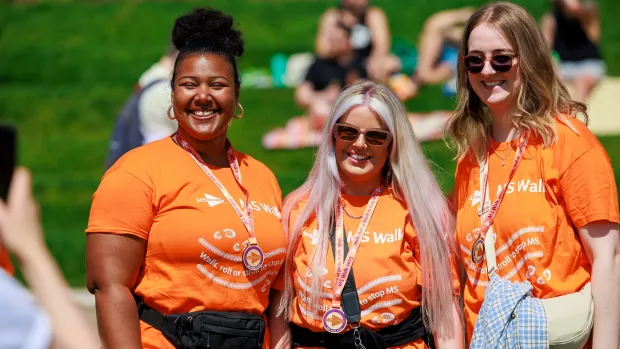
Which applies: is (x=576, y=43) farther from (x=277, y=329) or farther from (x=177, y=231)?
(x=177, y=231)

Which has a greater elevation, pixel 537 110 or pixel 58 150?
pixel 537 110

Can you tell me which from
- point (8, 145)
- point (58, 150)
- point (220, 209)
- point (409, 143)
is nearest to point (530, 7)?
point (58, 150)

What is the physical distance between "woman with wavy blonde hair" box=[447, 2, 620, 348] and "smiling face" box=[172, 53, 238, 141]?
1038 mm

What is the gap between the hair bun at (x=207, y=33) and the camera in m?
3.90

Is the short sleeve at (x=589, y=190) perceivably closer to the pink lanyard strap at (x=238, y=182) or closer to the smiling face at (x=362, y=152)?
the smiling face at (x=362, y=152)

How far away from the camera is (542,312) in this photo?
11.5ft

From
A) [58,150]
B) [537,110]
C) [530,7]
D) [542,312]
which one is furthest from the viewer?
[530,7]

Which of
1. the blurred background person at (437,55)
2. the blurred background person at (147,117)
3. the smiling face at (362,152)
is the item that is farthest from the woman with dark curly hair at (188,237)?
the blurred background person at (437,55)

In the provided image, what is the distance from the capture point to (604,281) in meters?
3.53

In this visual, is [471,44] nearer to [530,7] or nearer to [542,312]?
[542,312]

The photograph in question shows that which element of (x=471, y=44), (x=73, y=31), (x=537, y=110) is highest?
(x=471, y=44)

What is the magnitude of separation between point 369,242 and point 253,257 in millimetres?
496

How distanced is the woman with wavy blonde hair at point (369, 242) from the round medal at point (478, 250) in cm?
17

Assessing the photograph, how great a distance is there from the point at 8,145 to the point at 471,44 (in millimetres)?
2434
